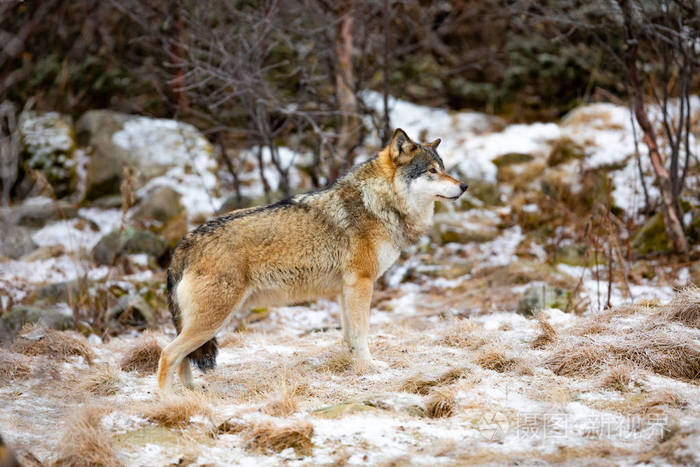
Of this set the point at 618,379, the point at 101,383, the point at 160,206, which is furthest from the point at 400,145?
the point at 160,206

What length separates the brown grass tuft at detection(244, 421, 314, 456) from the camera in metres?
3.78

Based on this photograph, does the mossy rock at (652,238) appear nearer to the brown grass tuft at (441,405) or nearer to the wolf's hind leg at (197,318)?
the brown grass tuft at (441,405)

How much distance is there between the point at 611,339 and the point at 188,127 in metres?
12.9

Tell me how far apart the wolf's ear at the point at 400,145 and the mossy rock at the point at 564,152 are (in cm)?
931

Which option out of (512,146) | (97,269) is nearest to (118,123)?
(97,269)

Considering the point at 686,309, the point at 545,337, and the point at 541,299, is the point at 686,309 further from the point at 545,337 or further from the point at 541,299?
the point at 541,299

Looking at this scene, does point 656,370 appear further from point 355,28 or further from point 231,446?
point 355,28

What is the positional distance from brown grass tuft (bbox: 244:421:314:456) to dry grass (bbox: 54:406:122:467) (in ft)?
2.80

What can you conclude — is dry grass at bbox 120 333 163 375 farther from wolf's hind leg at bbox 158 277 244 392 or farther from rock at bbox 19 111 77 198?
rock at bbox 19 111 77 198

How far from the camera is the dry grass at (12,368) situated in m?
5.32

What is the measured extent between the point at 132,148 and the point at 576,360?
516 inches

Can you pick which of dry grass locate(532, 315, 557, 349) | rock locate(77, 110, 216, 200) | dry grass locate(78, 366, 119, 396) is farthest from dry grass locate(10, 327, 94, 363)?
rock locate(77, 110, 216, 200)

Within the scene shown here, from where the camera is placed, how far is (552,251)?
1073 centimetres

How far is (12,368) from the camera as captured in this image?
5.45 meters
